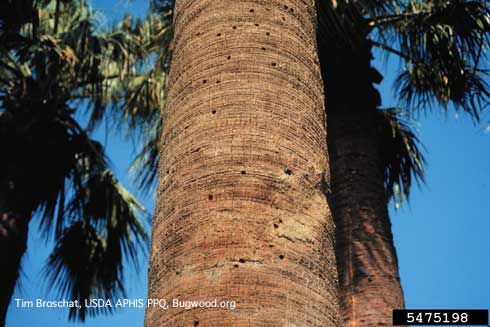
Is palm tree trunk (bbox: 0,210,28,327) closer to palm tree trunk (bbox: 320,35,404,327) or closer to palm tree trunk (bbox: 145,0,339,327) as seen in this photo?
palm tree trunk (bbox: 320,35,404,327)

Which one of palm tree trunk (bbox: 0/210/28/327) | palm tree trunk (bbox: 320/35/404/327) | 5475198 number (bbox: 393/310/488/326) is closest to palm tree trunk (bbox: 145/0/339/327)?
5475198 number (bbox: 393/310/488/326)

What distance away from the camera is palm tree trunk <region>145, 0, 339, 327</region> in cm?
140

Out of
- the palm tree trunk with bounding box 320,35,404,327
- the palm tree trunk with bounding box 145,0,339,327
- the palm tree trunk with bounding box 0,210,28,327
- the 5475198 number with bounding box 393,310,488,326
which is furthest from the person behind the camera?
the palm tree trunk with bounding box 0,210,28,327

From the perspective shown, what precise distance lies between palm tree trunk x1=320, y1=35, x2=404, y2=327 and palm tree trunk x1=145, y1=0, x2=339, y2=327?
97.0 inches

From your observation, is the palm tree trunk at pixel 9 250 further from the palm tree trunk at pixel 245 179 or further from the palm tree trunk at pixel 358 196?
the palm tree trunk at pixel 245 179

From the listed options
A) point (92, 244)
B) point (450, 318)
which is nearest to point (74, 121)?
point (92, 244)

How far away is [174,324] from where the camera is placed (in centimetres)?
138

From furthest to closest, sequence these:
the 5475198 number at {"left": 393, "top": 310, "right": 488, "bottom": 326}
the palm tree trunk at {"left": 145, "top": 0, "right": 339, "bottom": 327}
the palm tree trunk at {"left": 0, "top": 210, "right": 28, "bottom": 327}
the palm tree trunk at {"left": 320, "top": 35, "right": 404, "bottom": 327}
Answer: the palm tree trunk at {"left": 0, "top": 210, "right": 28, "bottom": 327}
the palm tree trunk at {"left": 320, "top": 35, "right": 404, "bottom": 327}
the 5475198 number at {"left": 393, "top": 310, "right": 488, "bottom": 326}
the palm tree trunk at {"left": 145, "top": 0, "right": 339, "bottom": 327}

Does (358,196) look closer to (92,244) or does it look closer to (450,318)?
(450,318)

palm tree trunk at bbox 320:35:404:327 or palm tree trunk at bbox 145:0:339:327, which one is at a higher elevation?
palm tree trunk at bbox 320:35:404:327

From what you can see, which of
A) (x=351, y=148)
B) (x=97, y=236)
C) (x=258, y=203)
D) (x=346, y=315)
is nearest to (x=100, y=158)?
(x=97, y=236)

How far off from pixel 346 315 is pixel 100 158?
4470mm

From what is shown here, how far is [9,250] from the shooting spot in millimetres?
6340

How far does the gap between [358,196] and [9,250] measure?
3.59m
